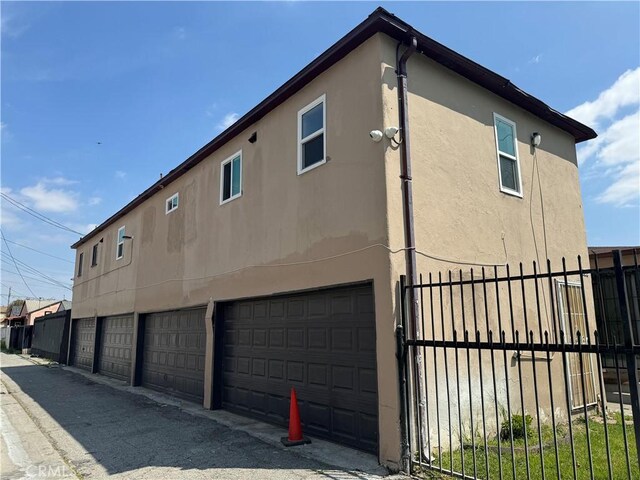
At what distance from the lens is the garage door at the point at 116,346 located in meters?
15.1

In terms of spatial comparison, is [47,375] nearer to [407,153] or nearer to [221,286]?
[221,286]

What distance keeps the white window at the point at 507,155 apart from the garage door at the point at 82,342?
17.4 meters

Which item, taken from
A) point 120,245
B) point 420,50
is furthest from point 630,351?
point 120,245

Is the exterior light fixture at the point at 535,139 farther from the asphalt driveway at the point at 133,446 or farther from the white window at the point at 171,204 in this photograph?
the white window at the point at 171,204

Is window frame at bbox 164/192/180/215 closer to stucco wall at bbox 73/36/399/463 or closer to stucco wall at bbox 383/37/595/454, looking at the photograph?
stucco wall at bbox 73/36/399/463

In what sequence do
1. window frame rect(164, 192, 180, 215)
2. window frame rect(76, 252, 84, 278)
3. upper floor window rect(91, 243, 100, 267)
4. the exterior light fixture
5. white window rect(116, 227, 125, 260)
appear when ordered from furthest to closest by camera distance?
1. window frame rect(76, 252, 84, 278)
2. upper floor window rect(91, 243, 100, 267)
3. white window rect(116, 227, 125, 260)
4. window frame rect(164, 192, 180, 215)
5. the exterior light fixture

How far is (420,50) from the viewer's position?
6.97 metres

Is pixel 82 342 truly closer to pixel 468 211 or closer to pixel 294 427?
pixel 294 427

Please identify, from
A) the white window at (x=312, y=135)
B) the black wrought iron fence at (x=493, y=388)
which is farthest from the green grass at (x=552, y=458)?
the white window at (x=312, y=135)

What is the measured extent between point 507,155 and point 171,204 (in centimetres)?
940

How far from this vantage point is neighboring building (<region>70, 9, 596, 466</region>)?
20.7ft

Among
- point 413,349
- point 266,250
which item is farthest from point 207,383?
point 413,349

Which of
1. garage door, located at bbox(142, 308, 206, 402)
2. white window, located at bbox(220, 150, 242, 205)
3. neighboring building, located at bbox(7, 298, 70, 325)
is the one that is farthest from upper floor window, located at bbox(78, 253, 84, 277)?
neighboring building, located at bbox(7, 298, 70, 325)

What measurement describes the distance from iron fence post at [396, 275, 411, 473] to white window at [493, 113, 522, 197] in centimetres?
371
